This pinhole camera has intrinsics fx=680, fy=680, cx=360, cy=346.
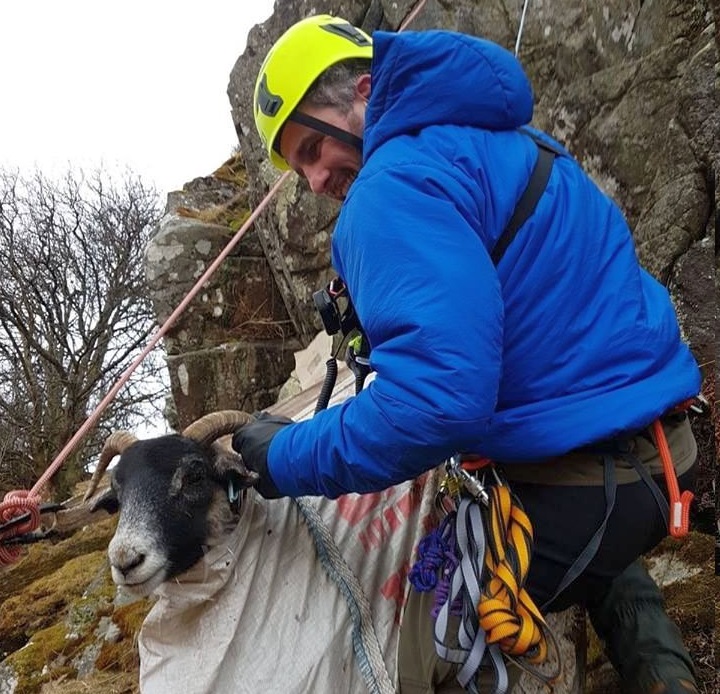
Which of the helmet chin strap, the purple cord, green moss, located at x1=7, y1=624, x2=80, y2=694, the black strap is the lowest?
green moss, located at x1=7, y1=624, x2=80, y2=694

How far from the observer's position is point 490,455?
7.45ft

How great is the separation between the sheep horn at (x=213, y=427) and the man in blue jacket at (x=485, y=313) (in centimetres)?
86

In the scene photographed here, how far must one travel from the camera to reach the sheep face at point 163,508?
2922 millimetres

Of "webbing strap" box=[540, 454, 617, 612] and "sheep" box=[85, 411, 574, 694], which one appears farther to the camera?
"sheep" box=[85, 411, 574, 694]

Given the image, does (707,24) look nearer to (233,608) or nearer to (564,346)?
(564,346)

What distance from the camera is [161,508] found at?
3.07m

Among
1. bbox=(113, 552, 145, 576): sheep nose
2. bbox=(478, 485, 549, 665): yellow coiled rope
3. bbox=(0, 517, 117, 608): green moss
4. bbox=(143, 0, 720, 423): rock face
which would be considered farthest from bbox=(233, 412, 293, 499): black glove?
bbox=(0, 517, 117, 608): green moss

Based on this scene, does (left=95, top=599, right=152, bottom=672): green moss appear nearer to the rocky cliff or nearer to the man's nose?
the rocky cliff

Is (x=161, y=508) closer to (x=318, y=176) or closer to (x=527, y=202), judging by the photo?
(x=318, y=176)

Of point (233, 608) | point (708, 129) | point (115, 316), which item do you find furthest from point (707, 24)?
point (115, 316)

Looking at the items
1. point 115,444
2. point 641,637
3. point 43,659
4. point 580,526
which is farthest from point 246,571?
point 43,659

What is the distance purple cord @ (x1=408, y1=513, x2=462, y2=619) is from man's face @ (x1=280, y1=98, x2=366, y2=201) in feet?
4.52

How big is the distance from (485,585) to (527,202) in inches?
49.3

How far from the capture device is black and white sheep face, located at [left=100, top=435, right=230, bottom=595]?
2.92 metres
